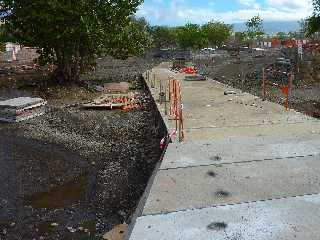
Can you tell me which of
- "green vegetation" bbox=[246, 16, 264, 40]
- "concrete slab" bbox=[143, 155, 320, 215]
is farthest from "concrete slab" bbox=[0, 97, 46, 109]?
"green vegetation" bbox=[246, 16, 264, 40]

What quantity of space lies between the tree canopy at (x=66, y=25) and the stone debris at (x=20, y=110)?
20.0ft

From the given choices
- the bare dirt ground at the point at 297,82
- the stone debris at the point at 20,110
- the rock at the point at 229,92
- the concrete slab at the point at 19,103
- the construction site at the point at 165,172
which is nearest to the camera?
the construction site at the point at 165,172

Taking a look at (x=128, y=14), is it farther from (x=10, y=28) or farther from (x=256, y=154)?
(x=256, y=154)

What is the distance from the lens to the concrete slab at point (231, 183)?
6.64 metres

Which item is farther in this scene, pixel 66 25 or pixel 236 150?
pixel 66 25

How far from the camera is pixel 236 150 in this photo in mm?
9242

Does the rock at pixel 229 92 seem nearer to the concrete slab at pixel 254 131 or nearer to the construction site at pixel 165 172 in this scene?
the construction site at pixel 165 172

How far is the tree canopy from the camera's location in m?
22.1

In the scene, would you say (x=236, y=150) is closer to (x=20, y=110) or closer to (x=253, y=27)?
(x=20, y=110)

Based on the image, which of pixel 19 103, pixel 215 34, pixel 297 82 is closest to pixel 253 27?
pixel 215 34

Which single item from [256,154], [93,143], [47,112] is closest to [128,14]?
[47,112]

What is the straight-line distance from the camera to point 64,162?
11.4m

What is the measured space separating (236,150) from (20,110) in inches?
374

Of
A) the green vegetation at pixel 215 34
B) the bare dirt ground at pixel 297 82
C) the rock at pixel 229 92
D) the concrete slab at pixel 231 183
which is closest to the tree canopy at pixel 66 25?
the bare dirt ground at pixel 297 82
